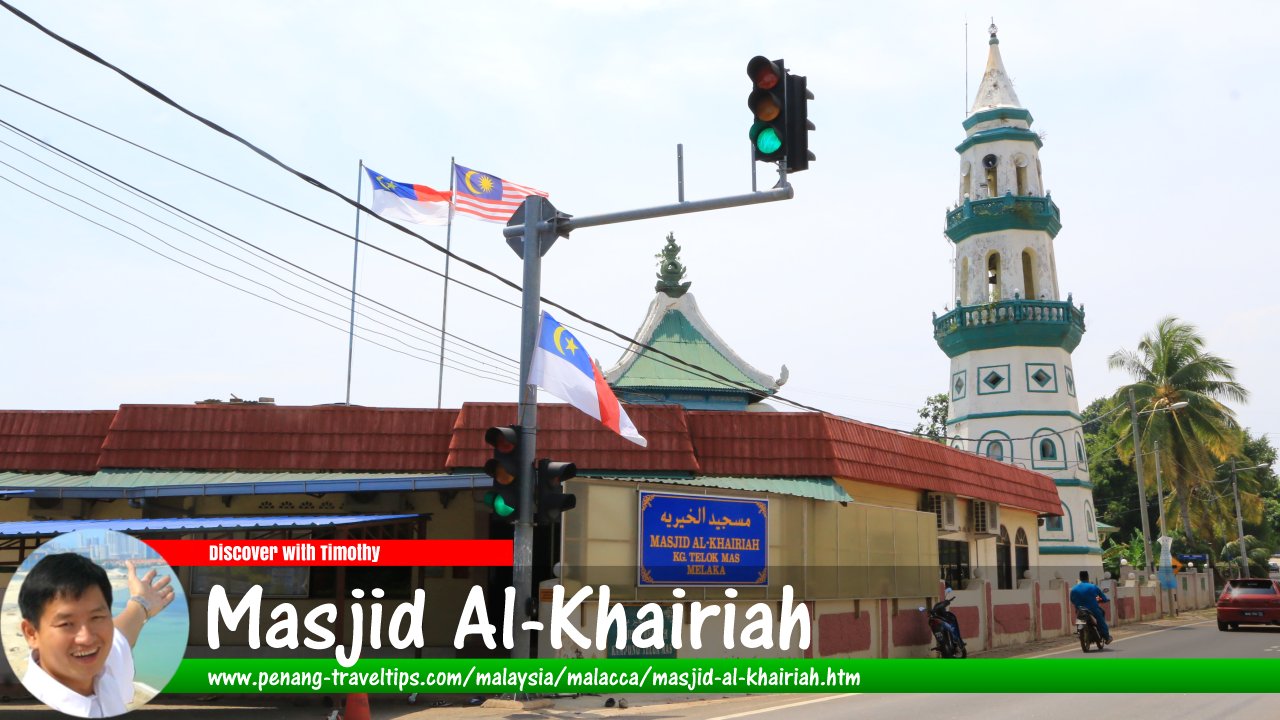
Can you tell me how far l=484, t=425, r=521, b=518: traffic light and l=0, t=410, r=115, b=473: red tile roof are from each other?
41.9ft

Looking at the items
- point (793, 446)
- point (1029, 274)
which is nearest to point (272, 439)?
point (793, 446)

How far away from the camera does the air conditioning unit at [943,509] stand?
26203 mm

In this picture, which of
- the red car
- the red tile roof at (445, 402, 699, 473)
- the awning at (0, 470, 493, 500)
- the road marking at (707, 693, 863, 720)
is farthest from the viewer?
the red car

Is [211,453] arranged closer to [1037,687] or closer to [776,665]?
[776,665]

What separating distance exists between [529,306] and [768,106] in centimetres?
397

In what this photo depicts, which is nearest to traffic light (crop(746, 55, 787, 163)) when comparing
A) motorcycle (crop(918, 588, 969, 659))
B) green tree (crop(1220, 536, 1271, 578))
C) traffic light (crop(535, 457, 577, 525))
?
traffic light (crop(535, 457, 577, 525))

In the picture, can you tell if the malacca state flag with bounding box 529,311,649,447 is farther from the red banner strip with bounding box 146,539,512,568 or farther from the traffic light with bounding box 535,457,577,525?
the red banner strip with bounding box 146,539,512,568

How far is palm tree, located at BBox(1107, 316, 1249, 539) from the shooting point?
170 feet

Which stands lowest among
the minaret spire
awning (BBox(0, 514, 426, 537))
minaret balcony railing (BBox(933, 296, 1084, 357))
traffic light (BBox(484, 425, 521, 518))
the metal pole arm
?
awning (BBox(0, 514, 426, 537))

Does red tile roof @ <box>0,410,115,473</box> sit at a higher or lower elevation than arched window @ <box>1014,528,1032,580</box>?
higher

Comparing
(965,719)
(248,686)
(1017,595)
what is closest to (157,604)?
(248,686)

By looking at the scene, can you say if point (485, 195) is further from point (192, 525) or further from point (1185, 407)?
point (1185, 407)

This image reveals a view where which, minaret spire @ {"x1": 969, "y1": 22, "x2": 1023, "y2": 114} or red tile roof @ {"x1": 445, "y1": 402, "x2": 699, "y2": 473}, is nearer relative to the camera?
red tile roof @ {"x1": 445, "y1": 402, "x2": 699, "y2": 473}

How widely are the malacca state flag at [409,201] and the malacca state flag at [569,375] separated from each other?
13.3 metres
